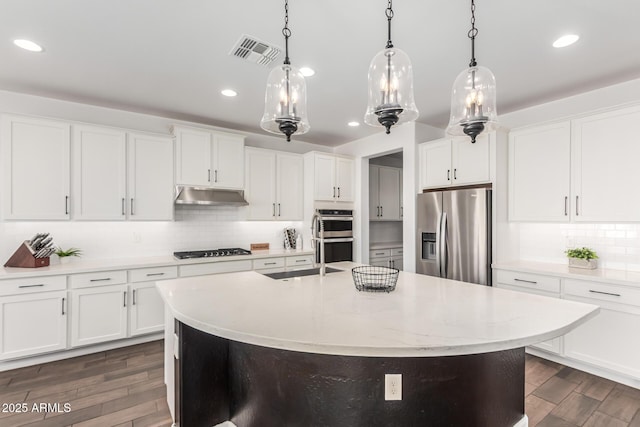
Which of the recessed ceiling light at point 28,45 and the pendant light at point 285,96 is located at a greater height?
the recessed ceiling light at point 28,45

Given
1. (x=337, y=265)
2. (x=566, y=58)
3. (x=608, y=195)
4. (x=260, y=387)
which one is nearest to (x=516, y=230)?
(x=608, y=195)

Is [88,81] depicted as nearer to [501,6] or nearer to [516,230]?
[501,6]

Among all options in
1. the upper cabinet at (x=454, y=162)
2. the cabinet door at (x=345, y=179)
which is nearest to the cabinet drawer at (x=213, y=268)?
the cabinet door at (x=345, y=179)

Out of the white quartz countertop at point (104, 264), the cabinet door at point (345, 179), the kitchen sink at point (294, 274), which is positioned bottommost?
the white quartz countertop at point (104, 264)

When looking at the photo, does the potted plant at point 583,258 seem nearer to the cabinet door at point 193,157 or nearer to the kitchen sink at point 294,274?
the kitchen sink at point 294,274

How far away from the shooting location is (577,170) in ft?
9.96

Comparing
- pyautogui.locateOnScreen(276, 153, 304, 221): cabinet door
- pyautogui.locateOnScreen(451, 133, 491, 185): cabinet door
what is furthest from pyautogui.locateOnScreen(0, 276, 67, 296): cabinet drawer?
pyautogui.locateOnScreen(451, 133, 491, 185): cabinet door

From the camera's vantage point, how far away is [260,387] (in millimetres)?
1588

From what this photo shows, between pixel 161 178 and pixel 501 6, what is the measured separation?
3644 mm

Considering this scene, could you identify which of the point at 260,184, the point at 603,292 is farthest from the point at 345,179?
the point at 603,292

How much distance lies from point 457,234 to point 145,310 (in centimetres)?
360

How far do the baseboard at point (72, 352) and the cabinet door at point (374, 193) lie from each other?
365cm

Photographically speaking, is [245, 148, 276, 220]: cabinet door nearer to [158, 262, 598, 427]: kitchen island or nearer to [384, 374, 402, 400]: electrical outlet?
[158, 262, 598, 427]: kitchen island

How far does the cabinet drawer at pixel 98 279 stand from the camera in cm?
313
